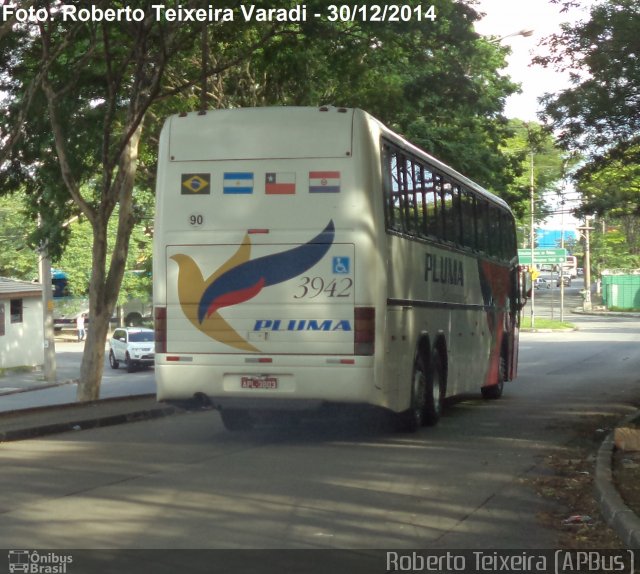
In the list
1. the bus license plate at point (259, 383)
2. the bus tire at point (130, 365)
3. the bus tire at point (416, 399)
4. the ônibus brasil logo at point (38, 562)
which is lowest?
the bus tire at point (130, 365)

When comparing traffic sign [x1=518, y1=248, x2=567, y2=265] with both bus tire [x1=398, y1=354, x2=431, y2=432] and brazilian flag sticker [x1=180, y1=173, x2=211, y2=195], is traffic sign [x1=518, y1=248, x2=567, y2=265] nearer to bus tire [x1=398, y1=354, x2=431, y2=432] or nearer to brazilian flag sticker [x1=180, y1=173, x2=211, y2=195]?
bus tire [x1=398, y1=354, x2=431, y2=432]

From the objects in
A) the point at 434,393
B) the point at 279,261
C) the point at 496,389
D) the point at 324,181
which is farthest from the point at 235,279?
the point at 496,389

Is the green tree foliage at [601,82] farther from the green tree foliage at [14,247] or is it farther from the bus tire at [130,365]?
the green tree foliage at [14,247]

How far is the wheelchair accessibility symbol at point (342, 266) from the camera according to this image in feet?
41.2

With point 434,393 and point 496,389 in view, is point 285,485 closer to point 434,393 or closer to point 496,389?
point 434,393

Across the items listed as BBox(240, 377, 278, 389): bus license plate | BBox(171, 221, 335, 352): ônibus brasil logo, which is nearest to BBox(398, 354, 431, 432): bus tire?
BBox(240, 377, 278, 389): bus license plate

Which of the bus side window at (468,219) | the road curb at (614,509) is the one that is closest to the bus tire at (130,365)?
the bus side window at (468,219)

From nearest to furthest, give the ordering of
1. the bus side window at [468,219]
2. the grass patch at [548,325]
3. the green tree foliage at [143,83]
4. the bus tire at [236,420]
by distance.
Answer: the bus tire at [236,420], the bus side window at [468,219], the green tree foliage at [143,83], the grass patch at [548,325]

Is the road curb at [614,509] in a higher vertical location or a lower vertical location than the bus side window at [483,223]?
lower

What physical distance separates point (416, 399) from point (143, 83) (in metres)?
8.89

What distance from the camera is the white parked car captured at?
47750 millimetres

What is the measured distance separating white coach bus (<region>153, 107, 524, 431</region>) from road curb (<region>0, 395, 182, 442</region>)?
2.31 m

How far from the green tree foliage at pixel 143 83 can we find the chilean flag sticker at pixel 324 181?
578cm

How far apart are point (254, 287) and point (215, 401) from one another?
1.40 m
